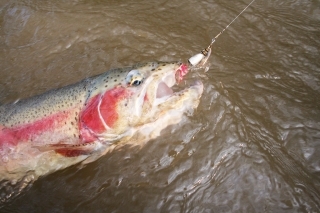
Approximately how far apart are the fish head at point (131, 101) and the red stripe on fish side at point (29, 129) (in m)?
0.34

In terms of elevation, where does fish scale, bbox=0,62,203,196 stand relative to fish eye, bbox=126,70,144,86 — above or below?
below

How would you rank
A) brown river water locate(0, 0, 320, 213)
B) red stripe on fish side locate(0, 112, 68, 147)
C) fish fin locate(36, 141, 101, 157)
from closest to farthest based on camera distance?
brown river water locate(0, 0, 320, 213)
fish fin locate(36, 141, 101, 157)
red stripe on fish side locate(0, 112, 68, 147)

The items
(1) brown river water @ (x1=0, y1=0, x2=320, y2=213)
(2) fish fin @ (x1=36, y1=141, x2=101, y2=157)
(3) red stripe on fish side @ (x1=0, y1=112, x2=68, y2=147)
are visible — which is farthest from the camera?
(3) red stripe on fish side @ (x1=0, y1=112, x2=68, y2=147)

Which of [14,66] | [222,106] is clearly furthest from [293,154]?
[14,66]

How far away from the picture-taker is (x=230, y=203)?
8.68 feet

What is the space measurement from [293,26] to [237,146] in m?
2.82

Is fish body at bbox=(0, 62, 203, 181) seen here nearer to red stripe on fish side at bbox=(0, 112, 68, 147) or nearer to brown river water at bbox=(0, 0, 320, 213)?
red stripe on fish side at bbox=(0, 112, 68, 147)

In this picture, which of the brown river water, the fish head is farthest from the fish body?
the brown river water

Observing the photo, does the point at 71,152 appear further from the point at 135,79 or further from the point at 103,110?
the point at 135,79

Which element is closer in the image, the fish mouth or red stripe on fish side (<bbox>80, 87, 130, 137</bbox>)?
red stripe on fish side (<bbox>80, 87, 130, 137</bbox>)

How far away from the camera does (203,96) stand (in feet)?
11.7

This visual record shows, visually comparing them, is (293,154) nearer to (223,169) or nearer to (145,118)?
(223,169)

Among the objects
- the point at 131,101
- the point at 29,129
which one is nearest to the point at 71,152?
the point at 29,129

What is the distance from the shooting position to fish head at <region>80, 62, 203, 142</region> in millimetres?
2809
